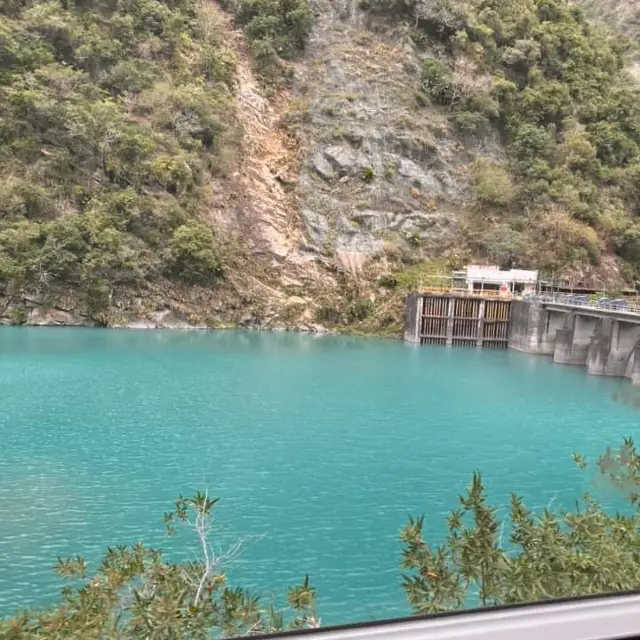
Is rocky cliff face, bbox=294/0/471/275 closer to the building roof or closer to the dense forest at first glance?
the building roof

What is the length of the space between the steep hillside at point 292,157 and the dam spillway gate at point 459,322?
3.80 m

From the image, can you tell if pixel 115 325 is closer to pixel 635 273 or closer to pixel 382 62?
pixel 382 62

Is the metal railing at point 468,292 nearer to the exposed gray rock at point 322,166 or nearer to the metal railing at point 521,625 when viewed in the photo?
the exposed gray rock at point 322,166

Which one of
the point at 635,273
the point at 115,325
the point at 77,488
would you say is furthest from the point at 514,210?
the point at 77,488

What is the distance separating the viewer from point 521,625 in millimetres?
1839

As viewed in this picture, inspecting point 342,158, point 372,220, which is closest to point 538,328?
point 372,220

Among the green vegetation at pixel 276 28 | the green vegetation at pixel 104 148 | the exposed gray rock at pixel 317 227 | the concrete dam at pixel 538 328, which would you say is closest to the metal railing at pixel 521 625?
the concrete dam at pixel 538 328

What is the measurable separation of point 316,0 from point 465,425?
54301 mm

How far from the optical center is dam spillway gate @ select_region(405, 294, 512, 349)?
156ft

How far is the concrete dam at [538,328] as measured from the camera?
1452 inches

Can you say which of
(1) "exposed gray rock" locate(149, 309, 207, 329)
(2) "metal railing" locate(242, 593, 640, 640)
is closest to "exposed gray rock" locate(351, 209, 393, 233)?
(1) "exposed gray rock" locate(149, 309, 207, 329)

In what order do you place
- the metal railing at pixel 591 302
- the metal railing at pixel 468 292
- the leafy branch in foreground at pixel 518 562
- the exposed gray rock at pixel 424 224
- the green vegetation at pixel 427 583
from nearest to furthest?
the green vegetation at pixel 427 583
the leafy branch in foreground at pixel 518 562
the metal railing at pixel 591 302
the metal railing at pixel 468 292
the exposed gray rock at pixel 424 224

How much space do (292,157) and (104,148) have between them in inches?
645

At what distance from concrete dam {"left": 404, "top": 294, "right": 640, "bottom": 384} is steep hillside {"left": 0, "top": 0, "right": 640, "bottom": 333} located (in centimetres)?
429
